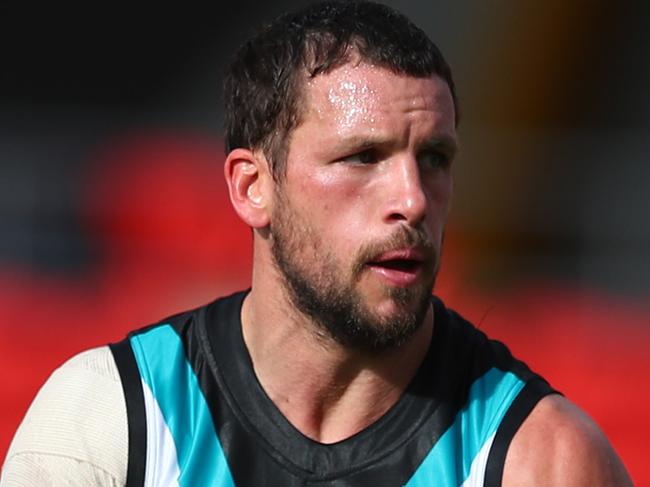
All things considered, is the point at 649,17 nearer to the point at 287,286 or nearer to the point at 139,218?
Answer: the point at 139,218

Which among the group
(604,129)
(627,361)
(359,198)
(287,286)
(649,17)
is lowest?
(627,361)

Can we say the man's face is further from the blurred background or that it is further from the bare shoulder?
the blurred background

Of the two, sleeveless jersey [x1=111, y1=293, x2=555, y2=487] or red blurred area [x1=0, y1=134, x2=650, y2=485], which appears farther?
red blurred area [x1=0, y1=134, x2=650, y2=485]

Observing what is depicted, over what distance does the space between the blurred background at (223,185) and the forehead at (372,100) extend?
4020 mm

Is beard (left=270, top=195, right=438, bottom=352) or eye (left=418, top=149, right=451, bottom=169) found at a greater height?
eye (left=418, top=149, right=451, bottom=169)

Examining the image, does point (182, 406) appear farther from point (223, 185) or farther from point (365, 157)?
point (223, 185)

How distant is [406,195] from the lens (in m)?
2.69

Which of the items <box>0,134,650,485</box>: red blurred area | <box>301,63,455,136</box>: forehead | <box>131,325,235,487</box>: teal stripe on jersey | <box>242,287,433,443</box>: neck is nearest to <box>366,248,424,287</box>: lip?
<box>242,287,433,443</box>: neck

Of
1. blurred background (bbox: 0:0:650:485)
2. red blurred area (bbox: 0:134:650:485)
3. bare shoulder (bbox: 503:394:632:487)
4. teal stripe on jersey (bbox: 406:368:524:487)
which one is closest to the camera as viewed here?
bare shoulder (bbox: 503:394:632:487)

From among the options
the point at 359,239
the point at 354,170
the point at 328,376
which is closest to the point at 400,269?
the point at 359,239

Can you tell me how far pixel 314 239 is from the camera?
2834mm

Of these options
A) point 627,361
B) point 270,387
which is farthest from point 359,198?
point 627,361

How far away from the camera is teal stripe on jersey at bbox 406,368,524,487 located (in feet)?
8.89

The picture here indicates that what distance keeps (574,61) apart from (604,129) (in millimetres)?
574
